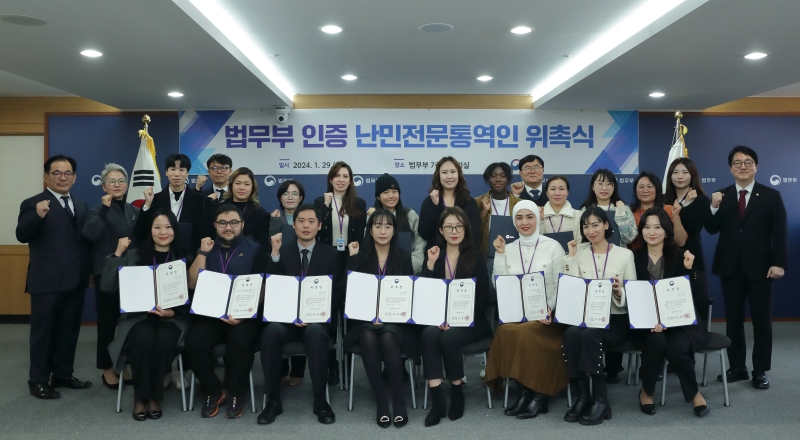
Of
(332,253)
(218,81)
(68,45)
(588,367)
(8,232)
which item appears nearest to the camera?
(588,367)

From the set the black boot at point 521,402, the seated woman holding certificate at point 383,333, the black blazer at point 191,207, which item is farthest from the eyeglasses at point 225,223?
the black boot at point 521,402

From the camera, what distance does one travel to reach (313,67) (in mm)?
6469

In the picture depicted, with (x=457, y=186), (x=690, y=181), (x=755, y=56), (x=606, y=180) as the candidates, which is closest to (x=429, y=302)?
(x=457, y=186)

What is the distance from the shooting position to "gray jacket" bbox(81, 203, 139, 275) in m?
4.71

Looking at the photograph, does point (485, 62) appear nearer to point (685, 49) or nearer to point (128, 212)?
point (685, 49)

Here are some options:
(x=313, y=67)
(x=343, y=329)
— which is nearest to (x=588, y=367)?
(x=343, y=329)

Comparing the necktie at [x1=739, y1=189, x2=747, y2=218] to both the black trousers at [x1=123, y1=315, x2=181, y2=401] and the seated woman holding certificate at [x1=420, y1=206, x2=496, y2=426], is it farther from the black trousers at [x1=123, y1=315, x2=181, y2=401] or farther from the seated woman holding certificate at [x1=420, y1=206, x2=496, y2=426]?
the black trousers at [x1=123, y1=315, x2=181, y2=401]

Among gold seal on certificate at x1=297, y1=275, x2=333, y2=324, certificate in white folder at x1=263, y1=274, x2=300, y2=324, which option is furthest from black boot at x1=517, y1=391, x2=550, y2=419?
certificate in white folder at x1=263, y1=274, x2=300, y2=324

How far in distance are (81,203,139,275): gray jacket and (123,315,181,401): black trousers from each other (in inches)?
34.4

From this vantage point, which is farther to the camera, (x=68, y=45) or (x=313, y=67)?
(x=313, y=67)

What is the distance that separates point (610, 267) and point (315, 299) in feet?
6.63

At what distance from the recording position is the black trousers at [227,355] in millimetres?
4184

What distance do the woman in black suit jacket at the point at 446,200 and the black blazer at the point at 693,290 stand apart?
48.6 inches

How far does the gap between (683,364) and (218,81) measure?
4812 mm
